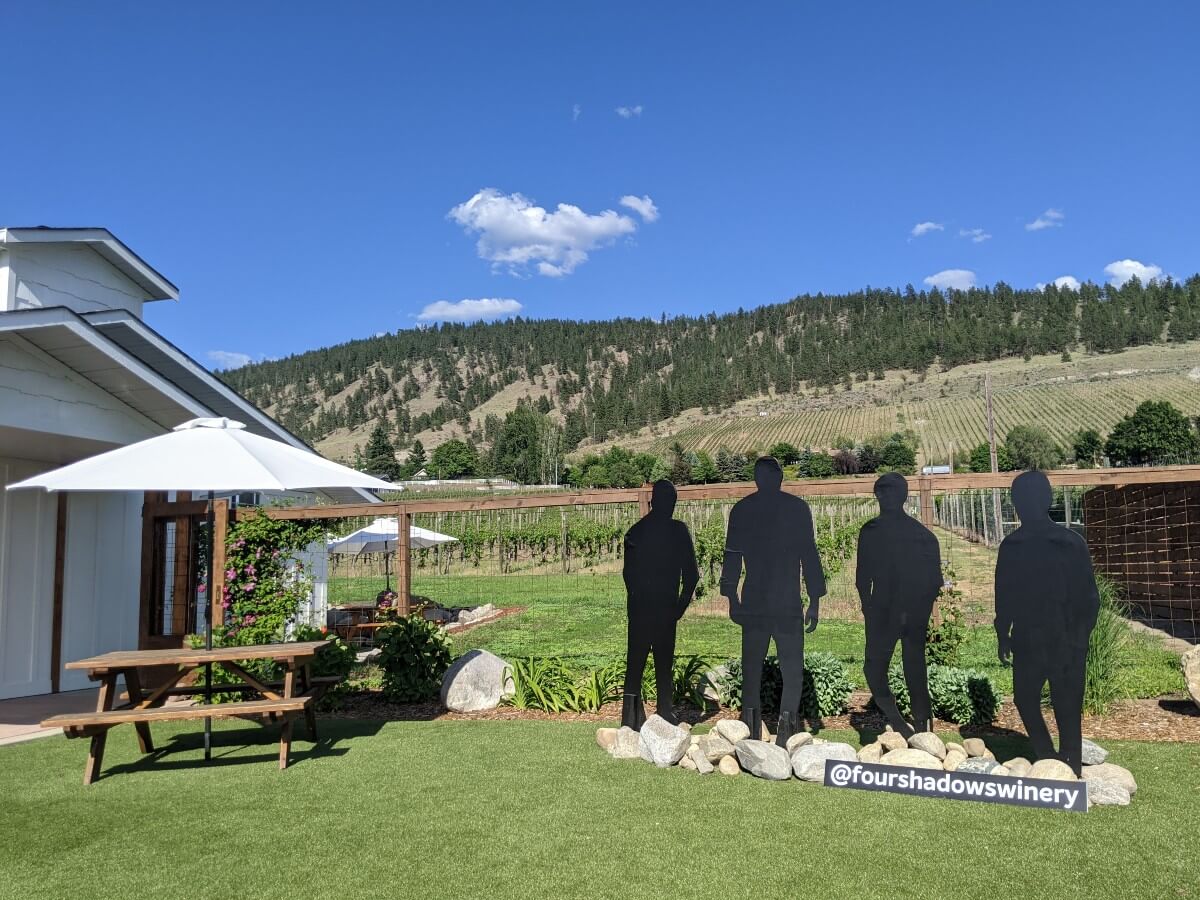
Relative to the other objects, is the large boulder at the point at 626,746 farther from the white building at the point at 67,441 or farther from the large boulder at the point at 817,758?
the white building at the point at 67,441

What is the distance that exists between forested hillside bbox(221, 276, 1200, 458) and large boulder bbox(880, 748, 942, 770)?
236 feet

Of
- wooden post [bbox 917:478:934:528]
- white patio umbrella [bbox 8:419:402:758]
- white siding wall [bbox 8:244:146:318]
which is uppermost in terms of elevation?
white siding wall [bbox 8:244:146:318]

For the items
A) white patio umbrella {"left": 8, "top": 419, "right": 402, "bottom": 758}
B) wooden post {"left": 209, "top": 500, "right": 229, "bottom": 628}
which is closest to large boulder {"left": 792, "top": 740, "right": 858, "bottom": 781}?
white patio umbrella {"left": 8, "top": 419, "right": 402, "bottom": 758}

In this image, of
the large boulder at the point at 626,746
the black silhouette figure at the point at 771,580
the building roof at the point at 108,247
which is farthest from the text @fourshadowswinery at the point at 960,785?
the building roof at the point at 108,247

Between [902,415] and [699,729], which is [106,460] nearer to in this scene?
[699,729]

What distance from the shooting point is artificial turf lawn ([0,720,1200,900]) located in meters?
3.30

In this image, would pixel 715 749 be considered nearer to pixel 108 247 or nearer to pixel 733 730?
pixel 733 730

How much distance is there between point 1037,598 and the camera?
4656 millimetres

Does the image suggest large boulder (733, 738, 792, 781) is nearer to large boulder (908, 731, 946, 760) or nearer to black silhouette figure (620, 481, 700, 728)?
large boulder (908, 731, 946, 760)

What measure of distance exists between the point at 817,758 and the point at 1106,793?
4.82ft

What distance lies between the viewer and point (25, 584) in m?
8.09

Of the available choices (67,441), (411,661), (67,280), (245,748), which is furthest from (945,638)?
(67,280)

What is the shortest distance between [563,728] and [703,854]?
2.76 m

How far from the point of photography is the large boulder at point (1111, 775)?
13.9 feet
